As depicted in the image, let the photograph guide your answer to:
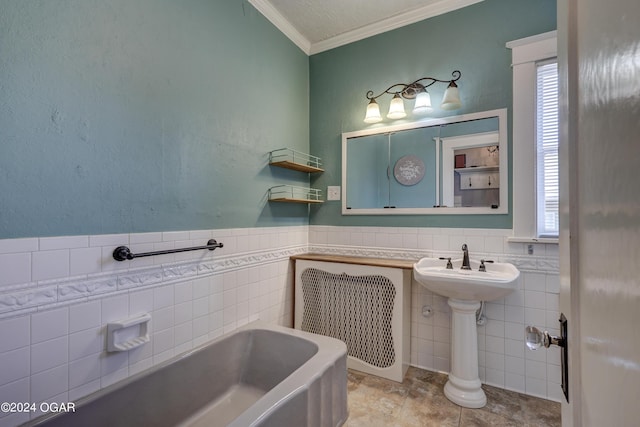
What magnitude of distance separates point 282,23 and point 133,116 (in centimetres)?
156

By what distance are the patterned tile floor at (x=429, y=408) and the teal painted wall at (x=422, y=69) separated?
1106mm

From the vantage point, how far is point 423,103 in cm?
209

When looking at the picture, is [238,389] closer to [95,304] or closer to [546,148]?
[95,304]

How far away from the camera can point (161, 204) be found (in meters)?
1.46

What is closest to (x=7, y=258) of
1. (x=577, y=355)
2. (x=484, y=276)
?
(x=577, y=355)

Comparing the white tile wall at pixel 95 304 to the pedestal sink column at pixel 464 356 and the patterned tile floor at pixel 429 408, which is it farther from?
the pedestal sink column at pixel 464 356

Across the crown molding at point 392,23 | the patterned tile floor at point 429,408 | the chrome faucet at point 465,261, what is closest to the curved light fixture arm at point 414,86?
the crown molding at point 392,23

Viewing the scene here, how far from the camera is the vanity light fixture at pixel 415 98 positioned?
6.50 ft

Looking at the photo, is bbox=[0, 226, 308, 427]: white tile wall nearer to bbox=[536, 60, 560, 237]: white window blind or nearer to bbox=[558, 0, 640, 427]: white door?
bbox=[558, 0, 640, 427]: white door

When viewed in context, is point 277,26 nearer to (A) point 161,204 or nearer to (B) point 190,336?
(A) point 161,204

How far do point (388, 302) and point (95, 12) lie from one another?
7.32 ft

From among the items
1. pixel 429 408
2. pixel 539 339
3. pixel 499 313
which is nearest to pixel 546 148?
pixel 499 313

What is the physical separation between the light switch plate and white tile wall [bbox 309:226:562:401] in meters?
0.53

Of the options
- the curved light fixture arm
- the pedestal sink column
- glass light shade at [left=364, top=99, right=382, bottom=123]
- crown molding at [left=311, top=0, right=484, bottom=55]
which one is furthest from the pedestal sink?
crown molding at [left=311, top=0, right=484, bottom=55]
